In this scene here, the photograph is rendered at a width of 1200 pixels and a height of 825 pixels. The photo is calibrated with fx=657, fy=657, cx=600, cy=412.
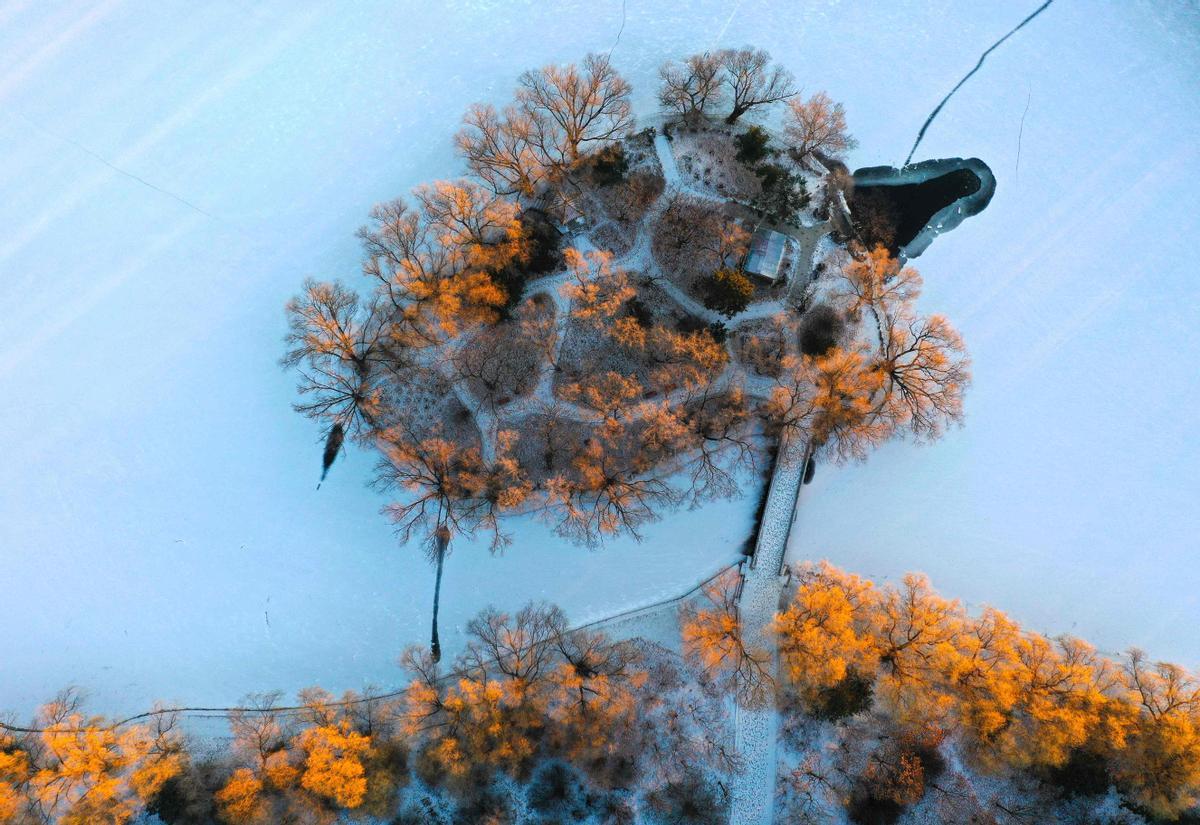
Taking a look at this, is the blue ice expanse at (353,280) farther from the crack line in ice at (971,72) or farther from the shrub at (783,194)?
the shrub at (783,194)

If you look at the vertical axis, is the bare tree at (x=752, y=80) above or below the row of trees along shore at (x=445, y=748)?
above

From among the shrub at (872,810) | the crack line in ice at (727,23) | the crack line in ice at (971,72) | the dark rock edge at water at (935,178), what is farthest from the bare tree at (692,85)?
the shrub at (872,810)

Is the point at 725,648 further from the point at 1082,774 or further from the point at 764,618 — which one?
the point at 1082,774

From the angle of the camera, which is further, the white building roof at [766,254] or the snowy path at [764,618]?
the white building roof at [766,254]

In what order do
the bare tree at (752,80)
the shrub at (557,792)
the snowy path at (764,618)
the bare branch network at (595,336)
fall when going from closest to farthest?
the shrub at (557,792) < the snowy path at (764,618) < the bare branch network at (595,336) < the bare tree at (752,80)

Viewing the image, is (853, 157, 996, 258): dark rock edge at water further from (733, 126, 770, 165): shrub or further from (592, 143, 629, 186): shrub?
(592, 143, 629, 186): shrub

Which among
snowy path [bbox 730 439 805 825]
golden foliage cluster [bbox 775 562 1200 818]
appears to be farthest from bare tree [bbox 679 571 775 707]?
golden foliage cluster [bbox 775 562 1200 818]

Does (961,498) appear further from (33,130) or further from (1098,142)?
(33,130)

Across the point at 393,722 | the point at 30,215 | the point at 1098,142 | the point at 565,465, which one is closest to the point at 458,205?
the point at 565,465
